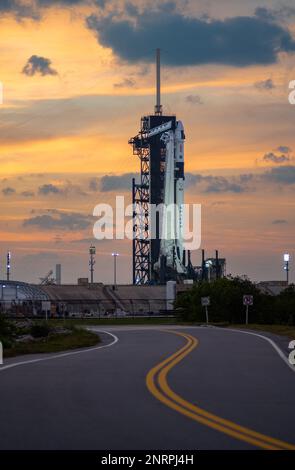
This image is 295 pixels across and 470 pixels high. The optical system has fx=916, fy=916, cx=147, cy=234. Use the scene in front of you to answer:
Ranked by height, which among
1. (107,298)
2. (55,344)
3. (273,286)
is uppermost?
(273,286)

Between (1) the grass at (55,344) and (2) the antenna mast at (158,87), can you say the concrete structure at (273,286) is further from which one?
(1) the grass at (55,344)

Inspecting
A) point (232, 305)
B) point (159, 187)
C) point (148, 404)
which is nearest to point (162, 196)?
point (159, 187)

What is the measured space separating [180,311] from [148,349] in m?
61.3

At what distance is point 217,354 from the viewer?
29.0 metres

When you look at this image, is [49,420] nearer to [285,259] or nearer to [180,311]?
[180,311]

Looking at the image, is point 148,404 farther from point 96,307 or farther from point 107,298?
point 107,298

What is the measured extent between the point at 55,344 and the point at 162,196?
10718 centimetres

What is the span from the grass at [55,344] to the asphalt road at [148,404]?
660 cm

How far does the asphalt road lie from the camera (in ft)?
36.7

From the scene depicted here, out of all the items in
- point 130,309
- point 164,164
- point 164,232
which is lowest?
point 130,309

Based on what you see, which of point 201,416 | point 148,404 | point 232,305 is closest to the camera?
point 201,416

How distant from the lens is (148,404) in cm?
1472

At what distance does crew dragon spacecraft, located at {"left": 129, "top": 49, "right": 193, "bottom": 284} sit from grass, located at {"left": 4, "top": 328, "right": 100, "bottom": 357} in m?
94.9
